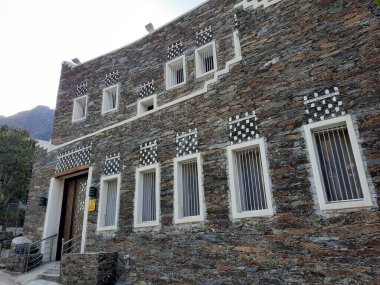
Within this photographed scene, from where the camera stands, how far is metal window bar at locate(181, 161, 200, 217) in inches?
234

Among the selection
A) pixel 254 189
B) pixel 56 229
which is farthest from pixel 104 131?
pixel 254 189

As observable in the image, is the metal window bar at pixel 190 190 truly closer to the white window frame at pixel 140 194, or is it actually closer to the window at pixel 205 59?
the white window frame at pixel 140 194

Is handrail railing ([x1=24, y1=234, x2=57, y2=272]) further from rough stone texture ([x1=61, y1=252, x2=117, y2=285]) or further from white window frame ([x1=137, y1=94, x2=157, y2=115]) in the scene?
white window frame ([x1=137, y1=94, x2=157, y2=115])

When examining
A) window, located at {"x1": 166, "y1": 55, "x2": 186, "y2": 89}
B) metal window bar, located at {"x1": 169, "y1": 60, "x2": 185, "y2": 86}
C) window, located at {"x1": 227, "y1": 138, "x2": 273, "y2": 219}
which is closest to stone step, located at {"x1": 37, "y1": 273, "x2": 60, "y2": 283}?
window, located at {"x1": 227, "y1": 138, "x2": 273, "y2": 219}

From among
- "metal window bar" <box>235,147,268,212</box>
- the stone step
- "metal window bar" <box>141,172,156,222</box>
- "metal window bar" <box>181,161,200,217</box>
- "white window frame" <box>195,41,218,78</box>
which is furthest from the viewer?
"white window frame" <box>195,41,218,78</box>

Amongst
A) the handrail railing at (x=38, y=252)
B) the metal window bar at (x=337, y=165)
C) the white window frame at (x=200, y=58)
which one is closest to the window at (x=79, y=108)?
the handrail railing at (x=38, y=252)

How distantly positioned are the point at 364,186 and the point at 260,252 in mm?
1916

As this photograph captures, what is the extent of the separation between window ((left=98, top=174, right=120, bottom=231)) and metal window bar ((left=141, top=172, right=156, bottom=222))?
2.62ft

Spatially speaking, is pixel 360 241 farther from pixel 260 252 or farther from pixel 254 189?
pixel 254 189

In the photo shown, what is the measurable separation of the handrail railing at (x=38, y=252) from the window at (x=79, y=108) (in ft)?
14.7

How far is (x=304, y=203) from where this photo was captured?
443 centimetres

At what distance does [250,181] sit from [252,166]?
296 millimetres

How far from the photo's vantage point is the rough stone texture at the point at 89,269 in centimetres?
597

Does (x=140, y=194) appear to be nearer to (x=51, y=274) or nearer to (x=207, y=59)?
(x=51, y=274)
